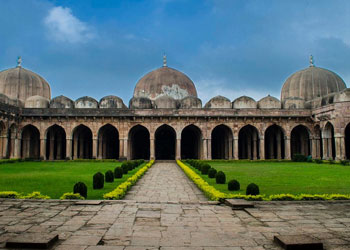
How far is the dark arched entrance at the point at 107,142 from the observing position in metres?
31.0

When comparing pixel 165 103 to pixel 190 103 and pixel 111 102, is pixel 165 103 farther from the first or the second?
pixel 111 102

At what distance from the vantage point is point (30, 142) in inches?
1249

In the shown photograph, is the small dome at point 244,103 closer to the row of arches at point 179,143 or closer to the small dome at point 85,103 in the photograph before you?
the row of arches at point 179,143

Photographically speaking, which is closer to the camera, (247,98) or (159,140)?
(247,98)

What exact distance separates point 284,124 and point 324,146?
12.9 feet

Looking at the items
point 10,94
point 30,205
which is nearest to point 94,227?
point 30,205


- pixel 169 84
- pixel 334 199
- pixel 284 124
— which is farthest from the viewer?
pixel 169 84

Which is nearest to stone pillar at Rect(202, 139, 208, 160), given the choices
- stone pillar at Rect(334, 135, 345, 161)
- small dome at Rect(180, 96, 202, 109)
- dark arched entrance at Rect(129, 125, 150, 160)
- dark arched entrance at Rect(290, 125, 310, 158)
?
small dome at Rect(180, 96, 202, 109)

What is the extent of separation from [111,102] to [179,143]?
7.98 meters

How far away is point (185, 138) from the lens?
121ft

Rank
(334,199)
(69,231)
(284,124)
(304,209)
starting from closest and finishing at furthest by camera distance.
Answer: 1. (69,231)
2. (304,209)
3. (334,199)
4. (284,124)

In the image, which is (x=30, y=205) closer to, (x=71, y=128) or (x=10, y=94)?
(x=71, y=128)

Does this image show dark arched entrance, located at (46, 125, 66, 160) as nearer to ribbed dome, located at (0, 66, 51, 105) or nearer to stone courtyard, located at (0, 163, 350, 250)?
ribbed dome, located at (0, 66, 51, 105)

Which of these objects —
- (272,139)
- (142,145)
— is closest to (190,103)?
(142,145)
